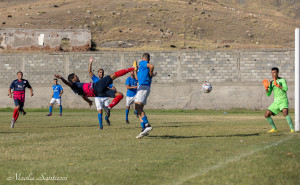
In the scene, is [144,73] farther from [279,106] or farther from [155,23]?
[155,23]

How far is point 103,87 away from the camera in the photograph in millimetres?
15625

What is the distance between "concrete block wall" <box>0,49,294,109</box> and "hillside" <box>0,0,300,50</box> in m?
29.6

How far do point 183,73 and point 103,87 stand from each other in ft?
62.9

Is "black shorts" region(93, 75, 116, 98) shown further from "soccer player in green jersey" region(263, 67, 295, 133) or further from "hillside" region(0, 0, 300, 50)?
"hillside" region(0, 0, 300, 50)

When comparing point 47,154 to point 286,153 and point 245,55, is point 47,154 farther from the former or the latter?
point 245,55

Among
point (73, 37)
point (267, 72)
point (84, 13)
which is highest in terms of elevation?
point (84, 13)

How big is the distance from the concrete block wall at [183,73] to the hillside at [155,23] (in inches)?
1167

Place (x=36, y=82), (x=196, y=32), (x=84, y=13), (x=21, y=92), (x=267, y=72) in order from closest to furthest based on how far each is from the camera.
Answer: (x=21, y=92) < (x=267, y=72) < (x=36, y=82) < (x=196, y=32) < (x=84, y=13)

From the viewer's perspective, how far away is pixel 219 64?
33.9m

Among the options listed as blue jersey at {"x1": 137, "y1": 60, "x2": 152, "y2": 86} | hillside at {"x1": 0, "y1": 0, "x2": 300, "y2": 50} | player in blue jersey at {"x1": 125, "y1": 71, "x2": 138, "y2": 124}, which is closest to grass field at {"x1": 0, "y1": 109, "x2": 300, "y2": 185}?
blue jersey at {"x1": 137, "y1": 60, "x2": 152, "y2": 86}

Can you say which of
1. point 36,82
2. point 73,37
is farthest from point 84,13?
point 36,82

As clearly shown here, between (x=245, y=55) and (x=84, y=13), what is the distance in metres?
56.8

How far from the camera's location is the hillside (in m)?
70.8

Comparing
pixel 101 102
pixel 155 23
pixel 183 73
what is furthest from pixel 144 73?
pixel 155 23
